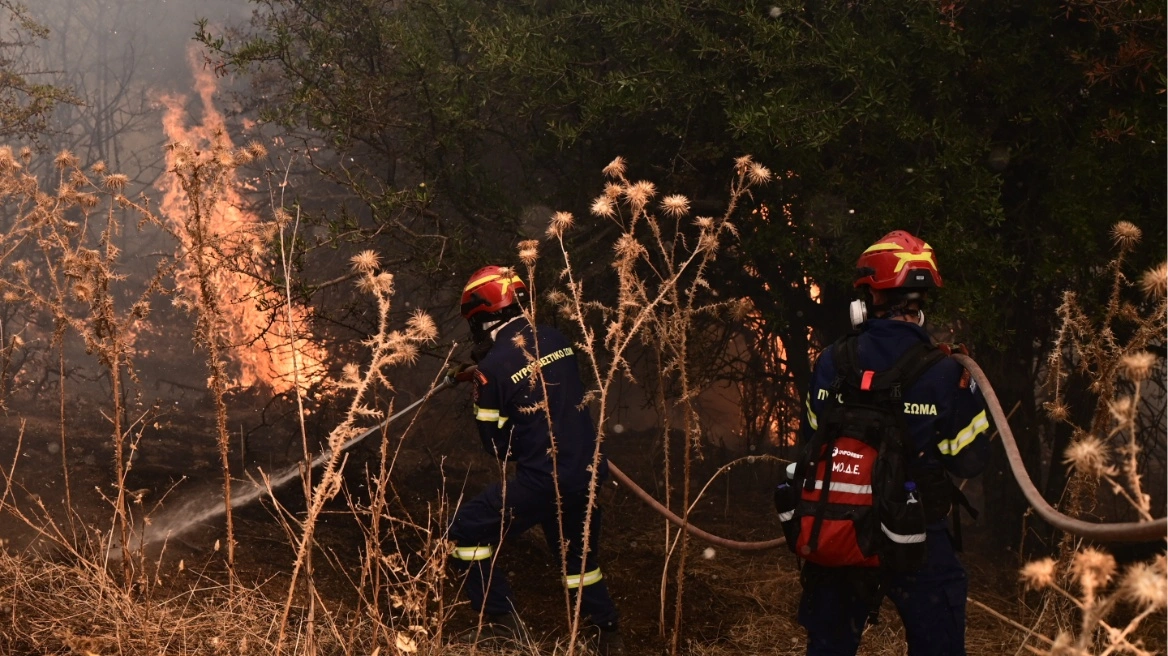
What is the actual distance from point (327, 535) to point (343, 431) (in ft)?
14.3

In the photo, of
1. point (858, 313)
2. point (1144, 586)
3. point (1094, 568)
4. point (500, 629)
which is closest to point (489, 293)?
point (500, 629)

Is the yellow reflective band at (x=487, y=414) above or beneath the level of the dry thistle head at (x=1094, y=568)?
above

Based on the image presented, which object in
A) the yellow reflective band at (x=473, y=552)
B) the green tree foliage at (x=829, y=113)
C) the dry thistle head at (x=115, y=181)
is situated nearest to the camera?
the dry thistle head at (x=115, y=181)

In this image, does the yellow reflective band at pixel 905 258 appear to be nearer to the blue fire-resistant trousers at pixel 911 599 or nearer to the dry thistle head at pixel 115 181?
the blue fire-resistant trousers at pixel 911 599

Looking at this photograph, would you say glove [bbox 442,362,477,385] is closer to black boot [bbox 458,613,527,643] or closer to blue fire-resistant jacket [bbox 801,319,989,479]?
black boot [bbox 458,613,527,643]

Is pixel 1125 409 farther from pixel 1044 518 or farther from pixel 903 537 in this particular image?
pixel 903 537

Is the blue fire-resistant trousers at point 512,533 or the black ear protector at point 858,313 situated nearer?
the black ear protector at point 858,313

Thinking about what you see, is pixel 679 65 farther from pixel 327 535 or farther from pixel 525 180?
pixel 327 535

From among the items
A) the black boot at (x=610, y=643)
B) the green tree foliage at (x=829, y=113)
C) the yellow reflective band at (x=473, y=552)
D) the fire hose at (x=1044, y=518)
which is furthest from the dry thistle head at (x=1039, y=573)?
the green tree foliage at (x=829, y=113)

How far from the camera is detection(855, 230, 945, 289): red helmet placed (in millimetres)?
3715

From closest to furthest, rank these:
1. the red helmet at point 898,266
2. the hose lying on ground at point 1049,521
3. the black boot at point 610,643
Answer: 1. the hose lying on ground at point 1049,521
2. the red helmet at point 898,266
3. the black boot at point 610,643

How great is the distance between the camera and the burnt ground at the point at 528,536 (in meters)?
5.79

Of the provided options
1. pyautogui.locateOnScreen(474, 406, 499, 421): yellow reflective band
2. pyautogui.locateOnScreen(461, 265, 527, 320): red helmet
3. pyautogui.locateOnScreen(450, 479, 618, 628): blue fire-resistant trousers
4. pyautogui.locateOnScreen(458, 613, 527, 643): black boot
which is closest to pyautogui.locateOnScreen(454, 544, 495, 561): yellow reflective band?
pyautogui.locateOnScreen(450, 479, 618, 628): blue fire-resistant trousers

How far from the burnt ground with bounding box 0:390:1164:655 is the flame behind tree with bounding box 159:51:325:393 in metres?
0.77
